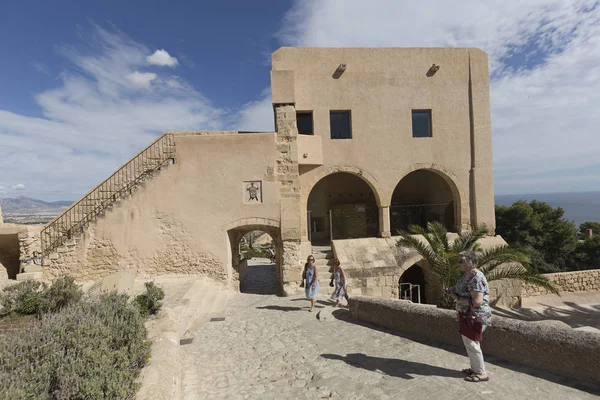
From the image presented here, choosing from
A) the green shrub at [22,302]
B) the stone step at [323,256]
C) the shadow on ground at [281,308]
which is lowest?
the shadow on ground at [281,308]

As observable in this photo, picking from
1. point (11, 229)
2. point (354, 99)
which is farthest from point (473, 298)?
point (11, 229)

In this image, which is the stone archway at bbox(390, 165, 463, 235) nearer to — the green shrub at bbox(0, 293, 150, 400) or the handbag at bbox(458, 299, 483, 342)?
the handbag at bbox(458, 299, 483, 342)

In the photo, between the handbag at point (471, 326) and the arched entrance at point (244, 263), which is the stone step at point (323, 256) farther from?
the handbag at point (471, 326)

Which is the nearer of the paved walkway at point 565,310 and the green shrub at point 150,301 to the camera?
the green shrub at point 150,301

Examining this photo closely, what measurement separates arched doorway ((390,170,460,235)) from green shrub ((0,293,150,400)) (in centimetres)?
1363

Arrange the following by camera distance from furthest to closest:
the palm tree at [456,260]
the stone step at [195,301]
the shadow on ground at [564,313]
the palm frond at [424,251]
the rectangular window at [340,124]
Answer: the rectangular window at [340,124] → the shadow on ground at [564,313] → the palm frond at [424,251] → the palm tree at [456,260] → the stone step at [195,301]

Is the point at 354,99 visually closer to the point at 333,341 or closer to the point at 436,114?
the point at 436,114

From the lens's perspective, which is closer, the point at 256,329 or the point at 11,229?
the point at 256,329

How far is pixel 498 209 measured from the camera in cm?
2472

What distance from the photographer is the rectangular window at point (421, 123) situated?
1345 cm

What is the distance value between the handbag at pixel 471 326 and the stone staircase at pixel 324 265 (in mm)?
6563

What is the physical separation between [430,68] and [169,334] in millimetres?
13746

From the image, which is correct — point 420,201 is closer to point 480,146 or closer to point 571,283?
point 480,146

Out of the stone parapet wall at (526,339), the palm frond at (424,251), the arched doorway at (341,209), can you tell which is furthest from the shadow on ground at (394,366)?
the arched doorway at (341,209)
